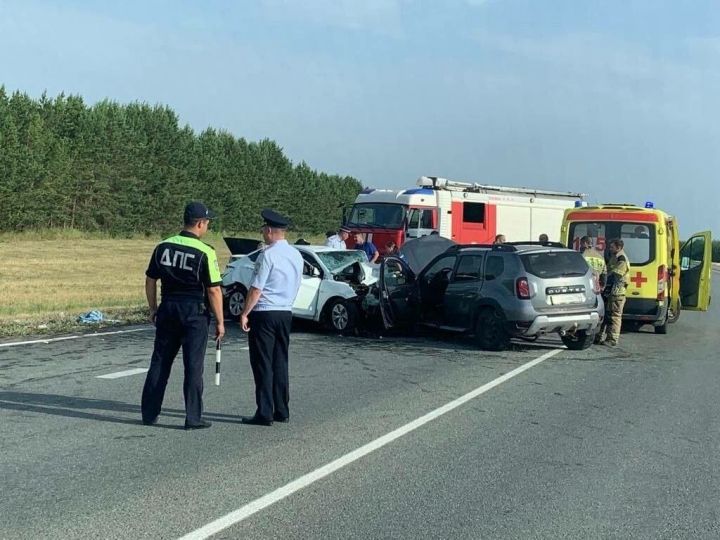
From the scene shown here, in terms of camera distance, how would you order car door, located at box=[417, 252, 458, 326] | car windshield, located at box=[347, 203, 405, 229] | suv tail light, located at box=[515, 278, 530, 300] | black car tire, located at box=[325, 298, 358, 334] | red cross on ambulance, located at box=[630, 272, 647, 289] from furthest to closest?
car windshield, located at box=[347, 203, 405, 229] → red cross on ambulance, located at box=[630, 272, 647, 289] → black car tire, located at box=[325, 298, 358, 334] → car door, located at box=[417, 252, 458, 326] → suv tail light, located at box=[515, 278, 530, 300]

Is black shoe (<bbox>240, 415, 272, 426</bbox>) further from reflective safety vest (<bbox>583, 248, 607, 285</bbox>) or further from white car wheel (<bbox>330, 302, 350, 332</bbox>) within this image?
reflective safety vest (<bbox>583, 248, 607, 285</bbox>)

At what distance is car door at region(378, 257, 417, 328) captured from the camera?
549 inches

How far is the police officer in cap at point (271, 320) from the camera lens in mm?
7371

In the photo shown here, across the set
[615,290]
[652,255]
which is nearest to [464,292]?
[615,290]

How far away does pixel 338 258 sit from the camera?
15.9m

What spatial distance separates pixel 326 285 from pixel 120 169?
4563 cm

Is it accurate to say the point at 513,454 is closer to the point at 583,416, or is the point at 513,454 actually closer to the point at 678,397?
the point at 583,416

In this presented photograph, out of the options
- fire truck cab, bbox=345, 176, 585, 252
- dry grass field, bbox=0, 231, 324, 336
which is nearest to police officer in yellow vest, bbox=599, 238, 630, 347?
dry grass field, bbox=0, 231, 324, 336

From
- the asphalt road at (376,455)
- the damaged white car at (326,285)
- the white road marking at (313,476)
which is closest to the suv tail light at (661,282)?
the asphalt road at (376,455)

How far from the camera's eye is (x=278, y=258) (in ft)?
24.5

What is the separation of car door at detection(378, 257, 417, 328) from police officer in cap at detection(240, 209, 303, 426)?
6.47 meters

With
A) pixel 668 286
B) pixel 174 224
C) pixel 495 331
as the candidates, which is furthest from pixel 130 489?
pixel 174 224

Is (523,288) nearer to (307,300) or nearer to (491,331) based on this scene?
(491,331)

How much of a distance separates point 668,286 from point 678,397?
6.95m
